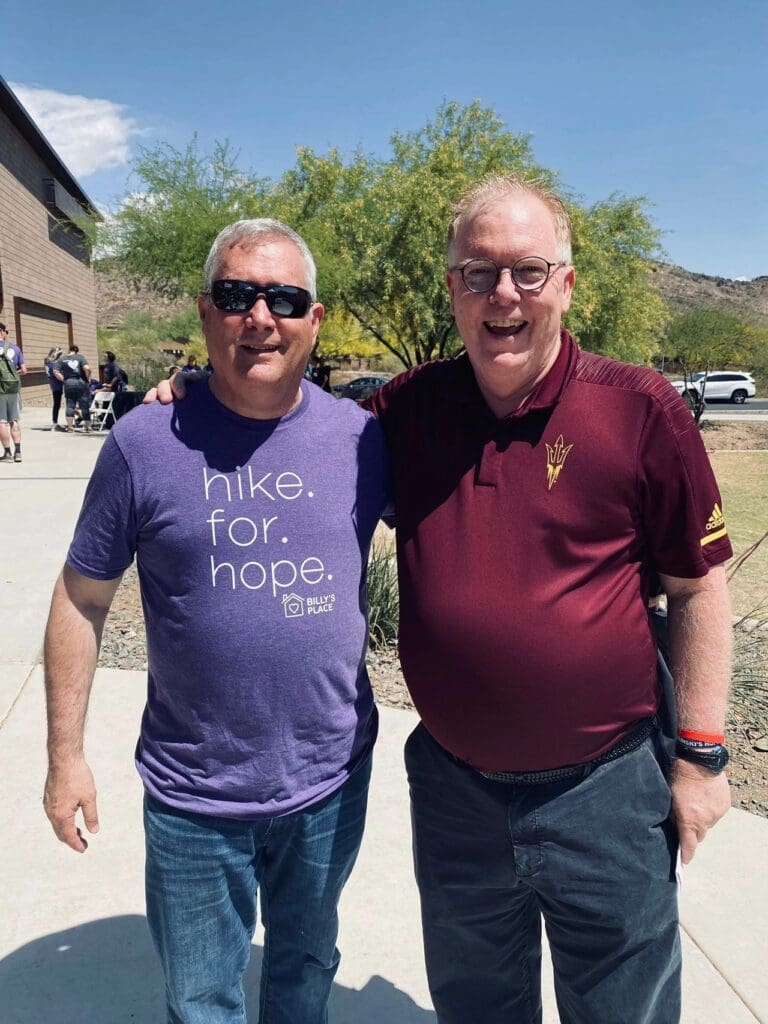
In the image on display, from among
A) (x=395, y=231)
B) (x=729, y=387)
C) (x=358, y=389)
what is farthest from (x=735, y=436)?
(x=729, y=387)

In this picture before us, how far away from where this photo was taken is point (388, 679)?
475 cm

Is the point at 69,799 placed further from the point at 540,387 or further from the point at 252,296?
the point at 540,387

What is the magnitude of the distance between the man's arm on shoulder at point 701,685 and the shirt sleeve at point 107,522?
1224 mm

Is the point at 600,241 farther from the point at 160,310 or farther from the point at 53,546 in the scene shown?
the point at 160,310

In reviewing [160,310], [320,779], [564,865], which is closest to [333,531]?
[320,779]

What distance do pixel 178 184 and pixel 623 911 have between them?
60.4 ft

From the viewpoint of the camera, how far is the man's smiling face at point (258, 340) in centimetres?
183

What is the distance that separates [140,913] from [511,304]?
235 centimetres

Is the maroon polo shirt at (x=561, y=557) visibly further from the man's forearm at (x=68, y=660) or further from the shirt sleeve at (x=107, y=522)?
the man's forearm at (x=68, y=660)

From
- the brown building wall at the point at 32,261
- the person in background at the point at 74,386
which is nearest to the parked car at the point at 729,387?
the brown building wall at the point at 32,261

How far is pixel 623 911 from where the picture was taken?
1.76 metres

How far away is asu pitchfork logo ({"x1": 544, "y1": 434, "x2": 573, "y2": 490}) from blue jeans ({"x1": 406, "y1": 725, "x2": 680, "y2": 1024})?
655mm

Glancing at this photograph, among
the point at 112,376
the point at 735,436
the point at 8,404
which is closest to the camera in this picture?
the point at 8,404

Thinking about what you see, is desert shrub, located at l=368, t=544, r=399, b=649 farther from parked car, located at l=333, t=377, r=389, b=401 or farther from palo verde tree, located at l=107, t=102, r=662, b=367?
parked car, located at l=333, t=377, r=389, b=401
